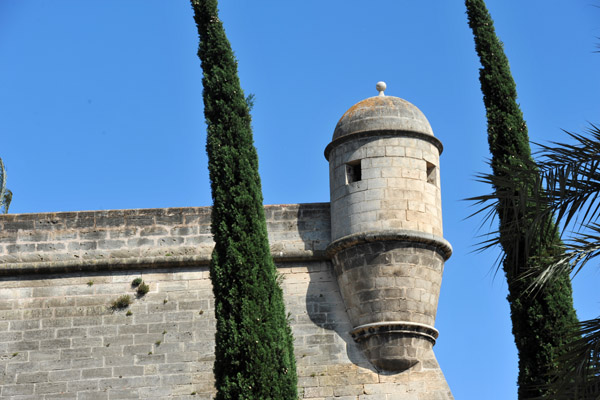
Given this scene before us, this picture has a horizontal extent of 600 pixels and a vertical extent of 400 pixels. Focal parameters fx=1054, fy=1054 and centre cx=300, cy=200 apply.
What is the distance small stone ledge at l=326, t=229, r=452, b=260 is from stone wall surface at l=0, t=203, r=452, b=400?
409 mm

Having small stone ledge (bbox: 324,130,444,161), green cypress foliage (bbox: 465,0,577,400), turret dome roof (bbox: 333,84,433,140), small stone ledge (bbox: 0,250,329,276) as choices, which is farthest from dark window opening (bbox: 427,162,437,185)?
small stone ledge (bbox: 0,250,329,276)

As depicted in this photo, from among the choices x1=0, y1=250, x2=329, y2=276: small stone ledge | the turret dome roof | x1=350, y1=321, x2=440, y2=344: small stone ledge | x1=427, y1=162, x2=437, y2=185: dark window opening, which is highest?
the turret dome roof

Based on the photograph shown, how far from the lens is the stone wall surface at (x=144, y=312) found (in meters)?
12.1

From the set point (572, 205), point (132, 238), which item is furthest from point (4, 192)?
point (572, 205)

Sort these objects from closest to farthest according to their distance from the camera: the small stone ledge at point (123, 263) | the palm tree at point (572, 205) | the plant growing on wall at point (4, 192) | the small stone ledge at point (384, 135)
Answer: the palm tree at point (572, 205) → the small stone ledge at point (384, 135) → the small stone ledge at point (123, 263) → the plant growing on wall at point (4, 192)

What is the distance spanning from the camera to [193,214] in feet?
42.5

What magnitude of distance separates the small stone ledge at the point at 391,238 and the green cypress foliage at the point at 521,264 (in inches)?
Result: 31.3

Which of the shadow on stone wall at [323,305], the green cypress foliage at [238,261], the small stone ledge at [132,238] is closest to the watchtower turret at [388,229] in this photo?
the shadow on stone wall at [323,305]

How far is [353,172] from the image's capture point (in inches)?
501

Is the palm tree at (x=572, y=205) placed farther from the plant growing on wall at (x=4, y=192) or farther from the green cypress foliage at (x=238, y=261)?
the plant growing on wall at (x=4, y=192)

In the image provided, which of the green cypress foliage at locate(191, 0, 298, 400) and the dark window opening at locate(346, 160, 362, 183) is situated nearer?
the green cypress foliage at locate(191, 0, 298, 400)

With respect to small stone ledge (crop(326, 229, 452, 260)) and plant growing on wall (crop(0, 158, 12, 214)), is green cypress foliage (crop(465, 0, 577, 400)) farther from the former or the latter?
plant growing on wall (crop(0, 158, 12, 214))

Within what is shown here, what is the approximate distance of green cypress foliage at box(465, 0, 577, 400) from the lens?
37.1 ft

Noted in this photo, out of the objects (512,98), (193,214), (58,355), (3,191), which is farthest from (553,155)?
(3,191)
